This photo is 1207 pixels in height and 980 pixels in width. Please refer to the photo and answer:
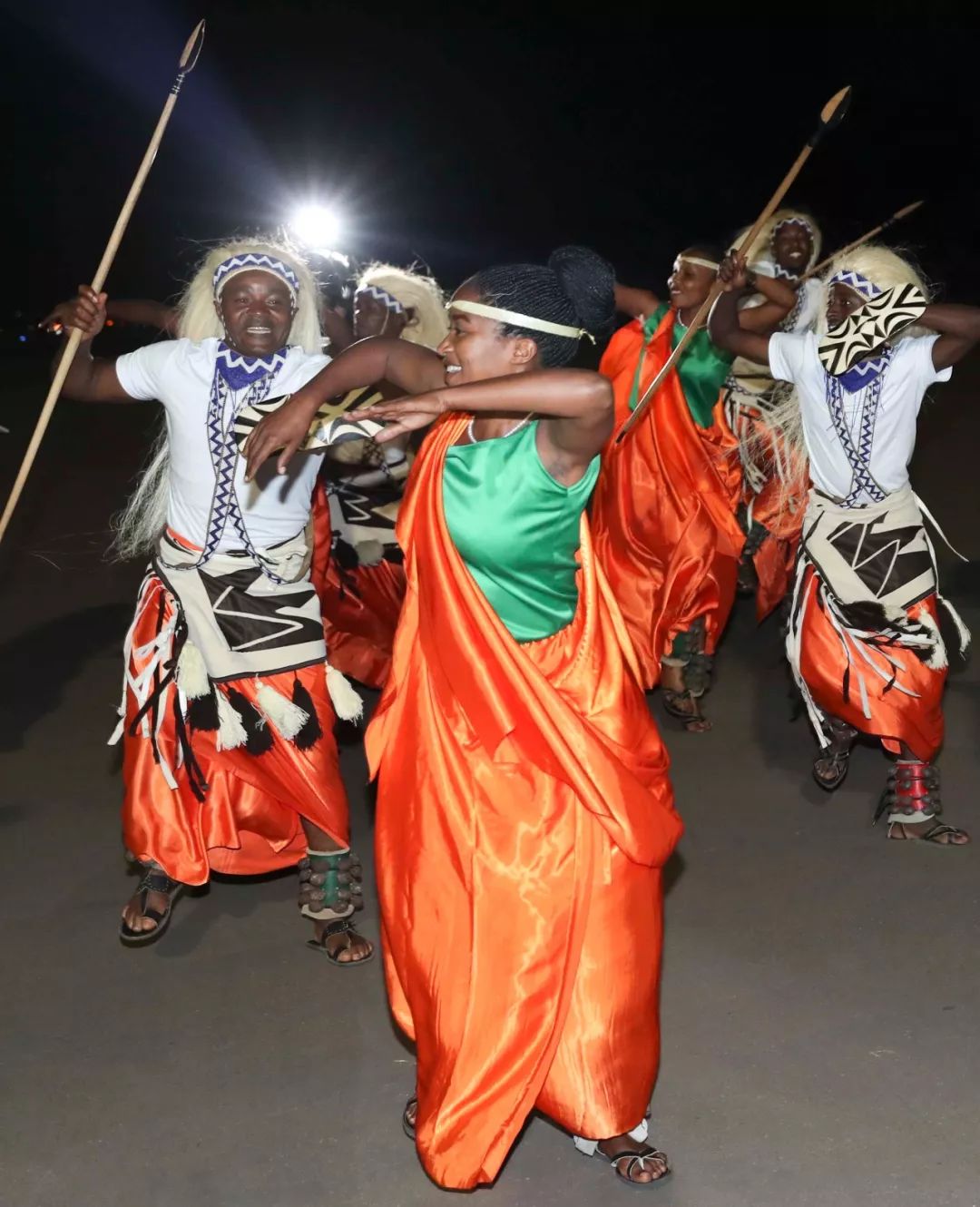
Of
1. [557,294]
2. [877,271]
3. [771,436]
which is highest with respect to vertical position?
[877,271]

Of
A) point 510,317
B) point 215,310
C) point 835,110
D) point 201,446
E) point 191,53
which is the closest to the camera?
point 510,317

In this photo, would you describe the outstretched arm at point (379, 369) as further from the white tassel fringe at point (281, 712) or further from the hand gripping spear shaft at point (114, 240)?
the white tassel fringe at point (281, 712)

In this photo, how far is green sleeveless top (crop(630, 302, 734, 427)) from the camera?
6.00m

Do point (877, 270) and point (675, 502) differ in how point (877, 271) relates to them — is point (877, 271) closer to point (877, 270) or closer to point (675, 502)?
point (877, 270)

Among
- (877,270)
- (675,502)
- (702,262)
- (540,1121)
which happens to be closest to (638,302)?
(702,262)

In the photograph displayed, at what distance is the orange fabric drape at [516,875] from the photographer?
9.72ft

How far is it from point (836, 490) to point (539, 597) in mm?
2105

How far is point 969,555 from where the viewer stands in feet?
27.5

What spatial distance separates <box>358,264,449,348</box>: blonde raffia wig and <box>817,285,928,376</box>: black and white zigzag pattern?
1.95 meters

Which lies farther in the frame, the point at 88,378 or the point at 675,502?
the point at 675,502

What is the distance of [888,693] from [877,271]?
129cm

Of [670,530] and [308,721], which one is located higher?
[670,530]

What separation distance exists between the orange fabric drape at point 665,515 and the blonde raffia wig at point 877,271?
1.17 m

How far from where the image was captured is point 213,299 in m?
4.14
